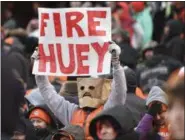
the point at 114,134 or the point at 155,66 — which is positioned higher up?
the point at 114,134

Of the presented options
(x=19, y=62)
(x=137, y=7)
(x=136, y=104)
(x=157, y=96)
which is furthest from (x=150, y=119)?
(x=137, y=7)

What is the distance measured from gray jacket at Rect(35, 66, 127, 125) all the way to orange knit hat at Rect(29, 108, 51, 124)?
0.23 metres

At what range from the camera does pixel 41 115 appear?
7.52 metres

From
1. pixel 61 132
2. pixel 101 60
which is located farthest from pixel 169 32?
pixel 61 132

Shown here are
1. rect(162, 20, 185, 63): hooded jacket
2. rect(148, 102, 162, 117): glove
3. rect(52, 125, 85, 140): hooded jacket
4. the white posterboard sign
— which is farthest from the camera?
rect(162, 20, 185, 63): hooded jacket

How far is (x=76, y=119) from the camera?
704 cm

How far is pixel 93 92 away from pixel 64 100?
310 mm

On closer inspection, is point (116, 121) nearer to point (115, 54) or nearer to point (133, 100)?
point (115, 54)

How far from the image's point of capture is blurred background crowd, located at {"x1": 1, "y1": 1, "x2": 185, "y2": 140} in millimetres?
7516

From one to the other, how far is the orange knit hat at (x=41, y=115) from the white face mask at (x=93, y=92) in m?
0.48

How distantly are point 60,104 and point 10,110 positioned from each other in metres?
0.50

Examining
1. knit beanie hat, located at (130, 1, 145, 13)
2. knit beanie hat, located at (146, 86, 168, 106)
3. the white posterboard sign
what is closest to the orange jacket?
knit beanie hat, located at (146, 86, 168, 106)

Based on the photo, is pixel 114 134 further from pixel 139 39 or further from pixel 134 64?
pixel 139 39

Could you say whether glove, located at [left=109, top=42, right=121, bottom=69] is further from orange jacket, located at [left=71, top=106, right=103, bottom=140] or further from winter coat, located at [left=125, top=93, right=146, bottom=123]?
winter coat, located at [left=125, top=93, right=146, bottom=123]
